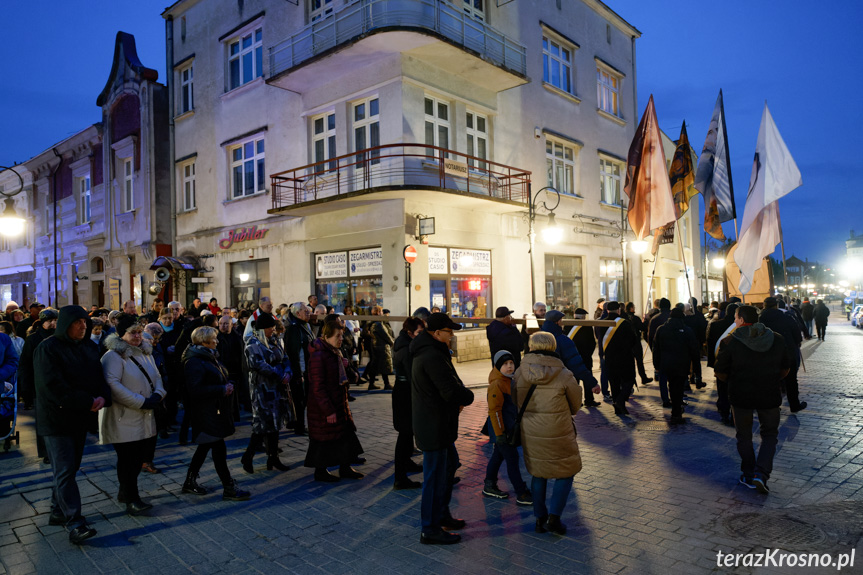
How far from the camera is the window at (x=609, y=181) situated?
75.8 ft

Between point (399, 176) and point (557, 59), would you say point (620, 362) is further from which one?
point (557, 59)

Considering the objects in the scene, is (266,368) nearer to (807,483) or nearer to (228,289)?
(807,483)

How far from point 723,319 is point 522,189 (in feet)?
29.4

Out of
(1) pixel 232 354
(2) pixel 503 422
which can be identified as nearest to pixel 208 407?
(2) pixel 503 422

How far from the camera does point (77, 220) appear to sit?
1064 inches

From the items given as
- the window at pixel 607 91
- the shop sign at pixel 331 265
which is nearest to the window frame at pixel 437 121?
the shop sign at pixel 331 265

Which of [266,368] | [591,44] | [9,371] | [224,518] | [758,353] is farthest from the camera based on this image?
[591,44]

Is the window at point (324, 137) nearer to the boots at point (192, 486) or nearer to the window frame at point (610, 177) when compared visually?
the window frame at point (610, 177)

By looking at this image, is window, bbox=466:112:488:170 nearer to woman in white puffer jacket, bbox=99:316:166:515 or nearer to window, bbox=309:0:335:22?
window, bbox=309:0:335:22

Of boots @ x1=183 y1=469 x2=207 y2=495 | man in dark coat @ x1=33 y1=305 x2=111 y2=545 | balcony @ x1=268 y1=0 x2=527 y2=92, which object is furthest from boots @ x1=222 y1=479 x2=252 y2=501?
balcony @ x1=268 y1=0 x2=527 y2=92

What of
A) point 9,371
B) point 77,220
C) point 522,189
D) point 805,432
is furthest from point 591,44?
point 77,220

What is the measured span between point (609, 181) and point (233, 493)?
2144 cm

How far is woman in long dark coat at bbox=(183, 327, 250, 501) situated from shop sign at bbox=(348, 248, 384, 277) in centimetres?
1011

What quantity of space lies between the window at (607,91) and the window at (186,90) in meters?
16.3
